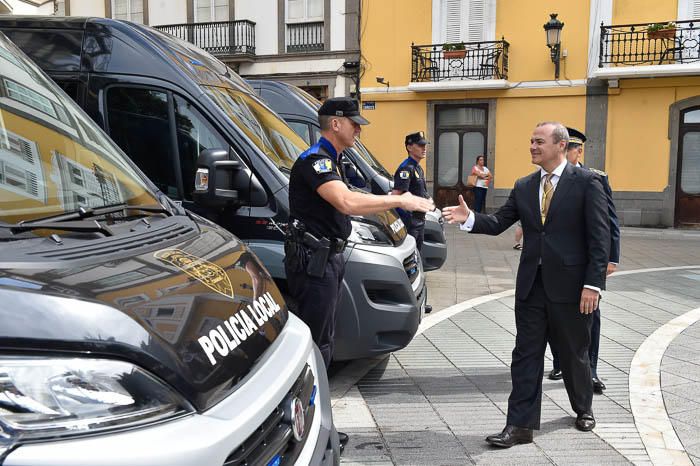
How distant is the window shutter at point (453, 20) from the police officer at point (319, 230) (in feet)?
56.2

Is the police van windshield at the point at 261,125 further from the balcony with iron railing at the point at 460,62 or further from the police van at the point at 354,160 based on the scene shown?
the balcony with iron railing at the point at 460,62

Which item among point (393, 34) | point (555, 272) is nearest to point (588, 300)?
point (555, 272)

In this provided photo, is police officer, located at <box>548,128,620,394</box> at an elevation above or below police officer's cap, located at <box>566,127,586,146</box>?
below

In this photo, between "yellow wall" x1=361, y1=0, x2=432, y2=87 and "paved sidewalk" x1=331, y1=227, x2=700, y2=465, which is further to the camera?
"yellow wall" x1=361, y1=0, x2=432, y2=87

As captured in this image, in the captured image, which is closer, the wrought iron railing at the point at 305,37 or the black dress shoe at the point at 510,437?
the black dress shoe at the point at 510,437

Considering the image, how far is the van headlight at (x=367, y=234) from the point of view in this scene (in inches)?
176

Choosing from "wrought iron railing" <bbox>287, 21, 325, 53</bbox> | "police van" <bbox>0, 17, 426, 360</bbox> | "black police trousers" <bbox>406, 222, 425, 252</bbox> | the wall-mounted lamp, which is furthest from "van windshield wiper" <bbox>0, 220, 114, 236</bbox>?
"wrought iron railing" <bbox>287, 21, 325, 53</bbox>

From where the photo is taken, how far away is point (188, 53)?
505 centimetres

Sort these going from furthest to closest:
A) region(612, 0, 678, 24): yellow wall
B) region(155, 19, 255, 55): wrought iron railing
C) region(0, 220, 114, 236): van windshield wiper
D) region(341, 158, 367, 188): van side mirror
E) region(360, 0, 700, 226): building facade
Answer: region(155, 19, 255, 55): wrought iron railing, region(360, 0, 700, 226): building facade, region(612, 0, 678, 24): yellow wall, region(341, 158, 367, 188): van side mirror, region(0, 220, 114, 236): van windshield wiper

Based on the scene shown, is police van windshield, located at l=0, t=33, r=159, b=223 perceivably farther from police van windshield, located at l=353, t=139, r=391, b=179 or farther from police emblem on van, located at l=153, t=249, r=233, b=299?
police van windshield, located at l=353, t=139, r=391, b=179

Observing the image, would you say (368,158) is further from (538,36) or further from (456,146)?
(538,36)

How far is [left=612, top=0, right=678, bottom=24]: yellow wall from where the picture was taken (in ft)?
57.3

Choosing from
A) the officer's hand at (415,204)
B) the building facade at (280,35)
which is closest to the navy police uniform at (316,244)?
the officer's hand at (415,204)

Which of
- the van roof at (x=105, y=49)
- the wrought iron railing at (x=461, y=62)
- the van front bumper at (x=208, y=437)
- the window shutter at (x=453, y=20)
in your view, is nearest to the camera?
the van front bumper at (x=208, y=437)
